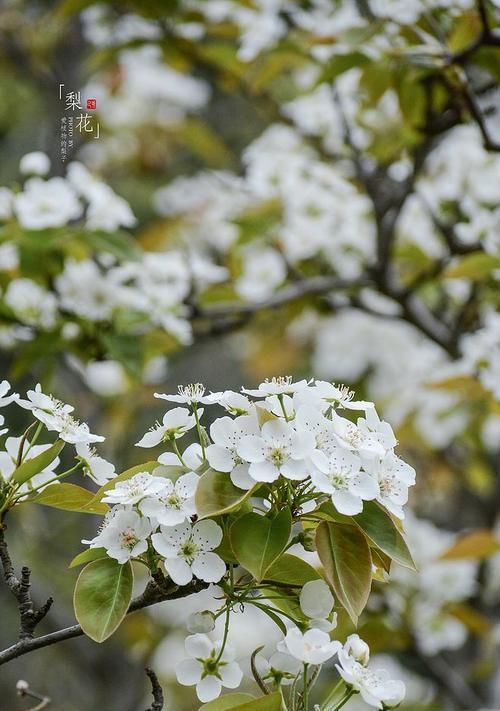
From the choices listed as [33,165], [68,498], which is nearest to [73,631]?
[68,498]

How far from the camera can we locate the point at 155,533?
0.79 meters

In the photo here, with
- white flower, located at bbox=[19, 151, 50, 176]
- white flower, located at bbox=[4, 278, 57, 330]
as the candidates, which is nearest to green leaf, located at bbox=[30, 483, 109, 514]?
white flower, located at bbox=[4, 278, 57, 330]

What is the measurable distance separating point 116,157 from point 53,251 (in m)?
2.42

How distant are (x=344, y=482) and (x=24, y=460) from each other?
0.30 meters

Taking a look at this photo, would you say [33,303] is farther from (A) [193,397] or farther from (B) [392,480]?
(B) [392,480]

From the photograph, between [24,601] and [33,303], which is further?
[33,303]

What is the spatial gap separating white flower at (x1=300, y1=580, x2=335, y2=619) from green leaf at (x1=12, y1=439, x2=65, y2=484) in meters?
0.25

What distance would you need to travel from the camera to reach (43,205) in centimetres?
188

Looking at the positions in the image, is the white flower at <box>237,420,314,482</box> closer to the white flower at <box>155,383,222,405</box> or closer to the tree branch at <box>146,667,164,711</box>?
the white flower at <box>155,383,222,405</box>

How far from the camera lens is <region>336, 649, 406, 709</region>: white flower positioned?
0.79 m

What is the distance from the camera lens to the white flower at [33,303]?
1907 millimetres

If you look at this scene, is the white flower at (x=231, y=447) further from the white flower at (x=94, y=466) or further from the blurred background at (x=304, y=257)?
the blurred background at (x=304, y=257)

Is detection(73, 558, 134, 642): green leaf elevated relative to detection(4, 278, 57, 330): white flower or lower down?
elevated

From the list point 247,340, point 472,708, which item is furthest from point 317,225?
point 247,340
